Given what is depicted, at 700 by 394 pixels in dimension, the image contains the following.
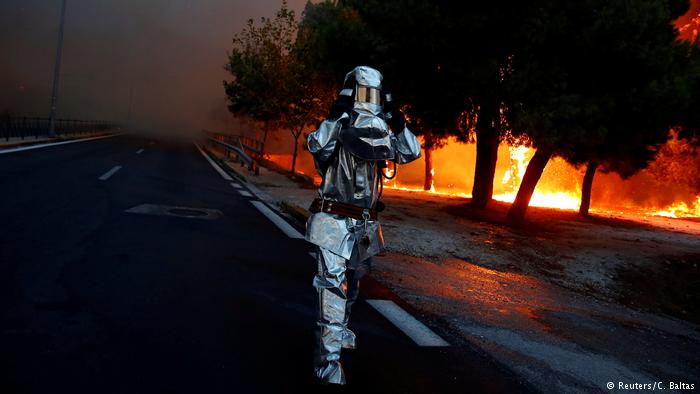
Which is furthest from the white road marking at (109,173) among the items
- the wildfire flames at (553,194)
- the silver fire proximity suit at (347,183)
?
the wildfire flames at (553,194)

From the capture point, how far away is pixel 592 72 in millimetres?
10664

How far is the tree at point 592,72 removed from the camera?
9.71 meters

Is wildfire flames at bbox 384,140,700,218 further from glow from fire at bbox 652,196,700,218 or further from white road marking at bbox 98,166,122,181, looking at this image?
white road marking at bbox 98,166,122,181

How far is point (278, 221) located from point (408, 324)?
5072mm

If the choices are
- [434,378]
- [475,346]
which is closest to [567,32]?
[475,346]

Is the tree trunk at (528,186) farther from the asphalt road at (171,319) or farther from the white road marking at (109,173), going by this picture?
the white road marking at (109,173)

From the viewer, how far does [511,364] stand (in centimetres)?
372

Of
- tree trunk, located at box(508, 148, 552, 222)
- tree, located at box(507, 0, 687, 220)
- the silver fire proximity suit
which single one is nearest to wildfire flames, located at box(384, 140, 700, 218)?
tree trunk, located at box(508, 148, 552, 222)

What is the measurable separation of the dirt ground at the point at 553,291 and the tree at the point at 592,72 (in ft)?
8.09

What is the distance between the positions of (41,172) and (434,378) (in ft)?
36.8

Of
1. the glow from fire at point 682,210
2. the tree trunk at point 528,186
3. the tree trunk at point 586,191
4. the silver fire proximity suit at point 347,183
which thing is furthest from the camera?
the glow from fire at point 682,210

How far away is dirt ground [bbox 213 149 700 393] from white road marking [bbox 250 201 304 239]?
46 centimetres

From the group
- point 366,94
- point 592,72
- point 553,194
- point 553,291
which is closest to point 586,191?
point 592,72

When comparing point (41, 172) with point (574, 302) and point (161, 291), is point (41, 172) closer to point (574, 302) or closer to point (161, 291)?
point (161, 291)
